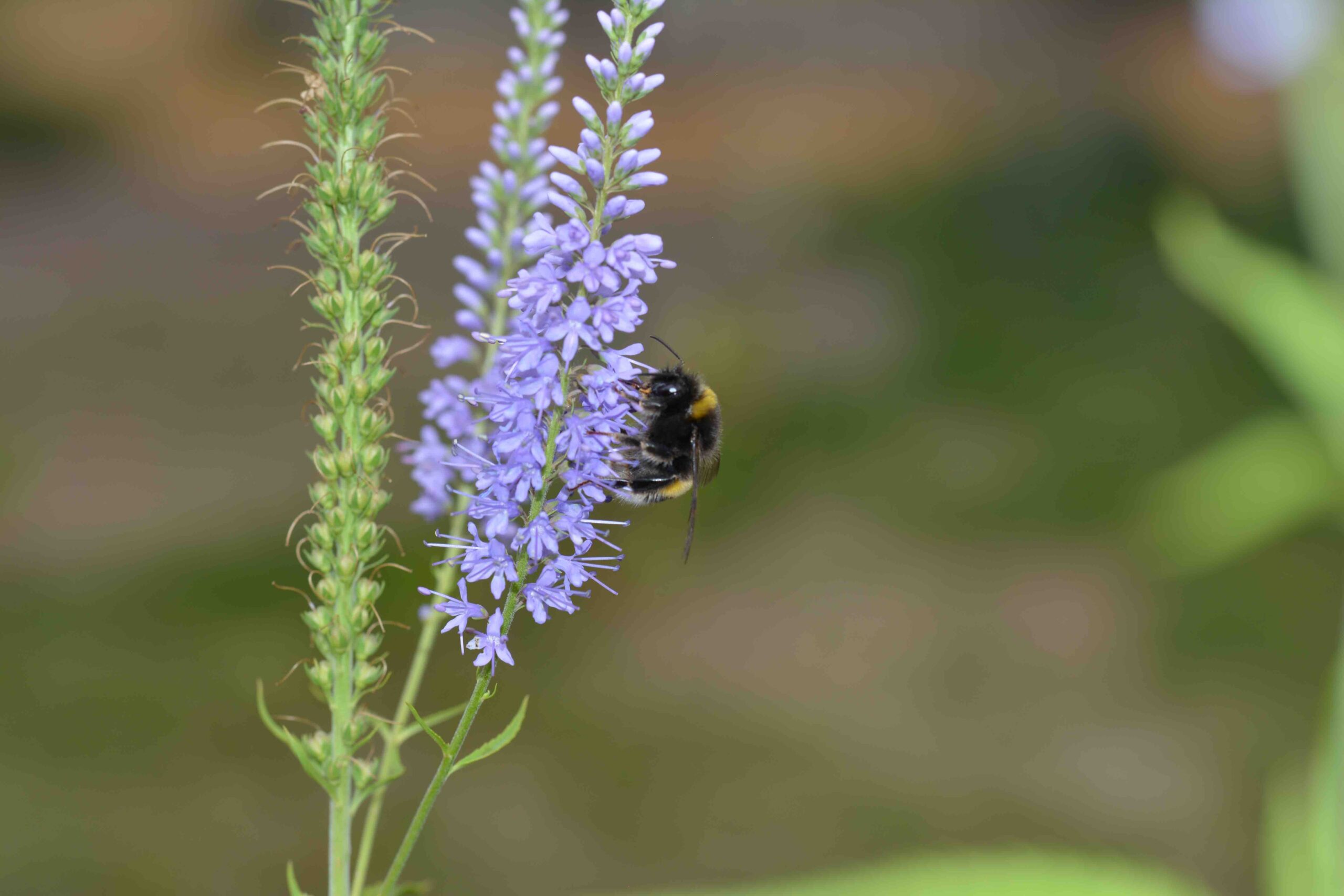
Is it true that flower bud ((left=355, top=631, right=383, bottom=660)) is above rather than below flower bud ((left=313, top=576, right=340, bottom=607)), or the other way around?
below

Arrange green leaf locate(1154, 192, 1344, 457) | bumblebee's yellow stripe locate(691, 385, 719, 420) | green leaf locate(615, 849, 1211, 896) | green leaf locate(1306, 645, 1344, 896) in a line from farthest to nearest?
green leaf locate(1154, 192, 1344, 457)
bumblebee's yellow stripe locate(691, 385, 719, 420)
green leaf locate(1306, 645, 1344, 896)
green leaf locate(615, 849, 1211, 896)

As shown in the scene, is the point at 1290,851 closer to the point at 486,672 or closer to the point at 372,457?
the point at 486,672

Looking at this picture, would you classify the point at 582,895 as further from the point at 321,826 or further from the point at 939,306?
the point at 939,306

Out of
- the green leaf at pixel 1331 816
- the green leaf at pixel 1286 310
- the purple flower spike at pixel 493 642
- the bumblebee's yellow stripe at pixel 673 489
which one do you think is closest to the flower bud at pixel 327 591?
the purple flower spike at pixel 493 642

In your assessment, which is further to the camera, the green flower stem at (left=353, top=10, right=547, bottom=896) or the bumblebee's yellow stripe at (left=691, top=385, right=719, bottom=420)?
the bumblebee's yellow stripe at (left=691, top=385, right=719, bottom=420)

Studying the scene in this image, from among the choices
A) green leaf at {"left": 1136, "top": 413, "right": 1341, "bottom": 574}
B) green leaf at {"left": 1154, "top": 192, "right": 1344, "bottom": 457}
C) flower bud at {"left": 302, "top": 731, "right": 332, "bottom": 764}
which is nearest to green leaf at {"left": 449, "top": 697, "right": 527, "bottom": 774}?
flower bud at {"left": 302, "top": 731, "right": 332, "bottom": 764}

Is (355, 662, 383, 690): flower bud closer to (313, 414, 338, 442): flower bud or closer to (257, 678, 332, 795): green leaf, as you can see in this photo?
(257, 678, 332, 795): green leaf

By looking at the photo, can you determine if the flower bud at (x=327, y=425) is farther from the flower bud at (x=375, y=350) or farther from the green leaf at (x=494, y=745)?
the green leaf at (x=494, y=745)

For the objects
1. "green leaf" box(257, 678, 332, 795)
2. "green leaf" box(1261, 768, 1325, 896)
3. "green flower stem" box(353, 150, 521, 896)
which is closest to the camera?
"green leaf" box(257, 678, 332, 795)
